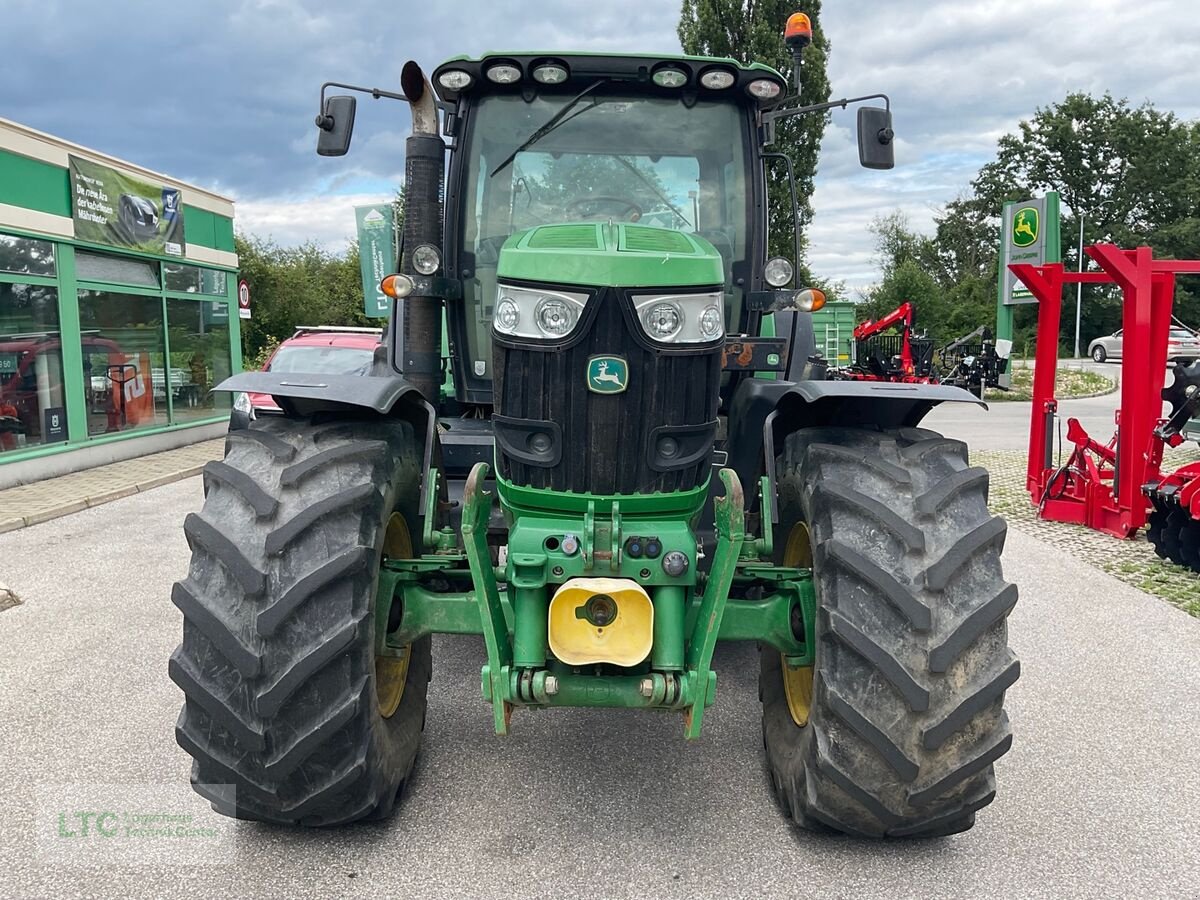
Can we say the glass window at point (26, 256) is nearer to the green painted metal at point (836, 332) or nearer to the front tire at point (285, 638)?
the front tire at point (285, 638)

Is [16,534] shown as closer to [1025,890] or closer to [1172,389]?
[1025,890]

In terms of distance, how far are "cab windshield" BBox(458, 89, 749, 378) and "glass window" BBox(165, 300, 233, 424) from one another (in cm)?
1149

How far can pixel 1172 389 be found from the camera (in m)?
7.26

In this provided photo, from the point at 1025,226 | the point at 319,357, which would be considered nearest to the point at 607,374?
the point at 319,357

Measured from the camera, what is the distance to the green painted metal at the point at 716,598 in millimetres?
2678

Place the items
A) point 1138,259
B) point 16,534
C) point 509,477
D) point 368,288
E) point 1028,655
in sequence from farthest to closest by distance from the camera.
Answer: point 368,288 < point 16,534 < point 1138,259 < point 1028,655 < point 509,477

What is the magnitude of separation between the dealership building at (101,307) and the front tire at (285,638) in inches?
310

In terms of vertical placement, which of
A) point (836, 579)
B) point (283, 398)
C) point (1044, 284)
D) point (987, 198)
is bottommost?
point (836, 579)

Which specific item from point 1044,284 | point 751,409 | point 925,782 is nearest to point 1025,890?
point 925,782

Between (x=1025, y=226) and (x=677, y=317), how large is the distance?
479 inches

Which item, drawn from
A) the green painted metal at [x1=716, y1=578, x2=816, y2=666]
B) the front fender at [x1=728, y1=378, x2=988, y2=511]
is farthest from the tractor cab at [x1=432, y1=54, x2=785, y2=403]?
the green painted metal at [x1=716, y1=578, x2=816, y2=666]

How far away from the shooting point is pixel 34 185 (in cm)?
1075

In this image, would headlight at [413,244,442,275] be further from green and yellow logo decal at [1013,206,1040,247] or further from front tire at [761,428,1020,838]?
green and yellow logo decal at [1013,206,1040,247]

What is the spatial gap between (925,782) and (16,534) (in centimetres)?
818
